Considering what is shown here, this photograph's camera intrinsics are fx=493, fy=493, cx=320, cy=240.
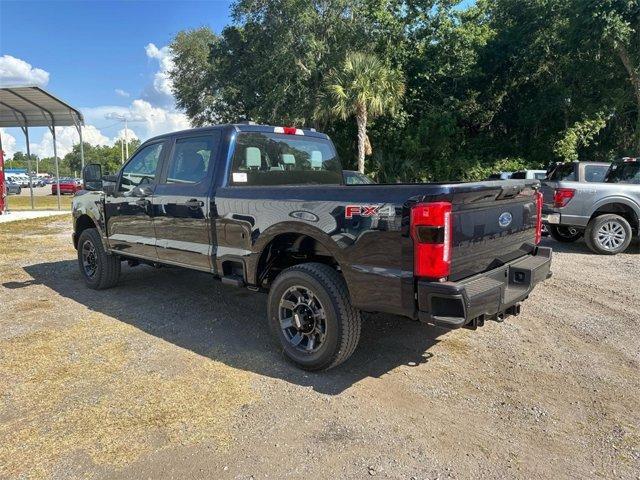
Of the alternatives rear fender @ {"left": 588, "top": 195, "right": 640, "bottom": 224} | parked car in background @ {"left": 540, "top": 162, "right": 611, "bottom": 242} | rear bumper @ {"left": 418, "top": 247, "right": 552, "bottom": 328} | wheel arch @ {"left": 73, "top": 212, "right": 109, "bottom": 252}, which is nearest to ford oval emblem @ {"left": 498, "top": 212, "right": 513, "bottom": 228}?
rear bumper @ {"left": 418, "top": 247, "right": 552, "bottom": 328}

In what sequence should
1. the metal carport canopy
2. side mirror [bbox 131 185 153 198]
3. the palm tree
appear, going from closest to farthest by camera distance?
side mirror [bbox 131 185 153 198], the metal carport canopy, the palm tree

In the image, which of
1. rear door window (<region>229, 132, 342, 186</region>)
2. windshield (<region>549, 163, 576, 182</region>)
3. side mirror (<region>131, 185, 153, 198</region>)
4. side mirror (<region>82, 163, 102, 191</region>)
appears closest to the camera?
rear door window (<region>229, 132, 342, 186</region>)

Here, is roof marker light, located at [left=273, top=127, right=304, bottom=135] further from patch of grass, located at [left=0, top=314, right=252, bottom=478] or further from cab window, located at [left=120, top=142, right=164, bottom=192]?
patch of grass, located at [left=0, top=314, right=252, bottom=478]

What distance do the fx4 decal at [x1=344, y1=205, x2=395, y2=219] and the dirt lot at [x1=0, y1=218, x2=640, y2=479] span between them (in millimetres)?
1307

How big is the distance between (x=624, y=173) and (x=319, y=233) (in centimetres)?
767

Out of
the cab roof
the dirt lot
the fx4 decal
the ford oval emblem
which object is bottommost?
the dirt lot

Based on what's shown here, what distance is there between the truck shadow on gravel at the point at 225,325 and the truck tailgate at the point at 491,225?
112cm

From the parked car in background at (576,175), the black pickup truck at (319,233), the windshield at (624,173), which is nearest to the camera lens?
the black pickup truck at (319,233)

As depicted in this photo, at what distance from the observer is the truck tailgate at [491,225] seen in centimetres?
328

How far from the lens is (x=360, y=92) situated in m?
19.7

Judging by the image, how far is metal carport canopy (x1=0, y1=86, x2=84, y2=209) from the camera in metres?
15.1

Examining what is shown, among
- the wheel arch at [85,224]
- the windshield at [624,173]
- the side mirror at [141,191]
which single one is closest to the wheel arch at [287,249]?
the side mirror at [141,191]

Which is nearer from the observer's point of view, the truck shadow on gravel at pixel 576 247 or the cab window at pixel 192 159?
the cab window at pixel 192 159

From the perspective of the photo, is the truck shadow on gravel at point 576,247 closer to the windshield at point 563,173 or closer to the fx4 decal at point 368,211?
the windshield at point 563,173
